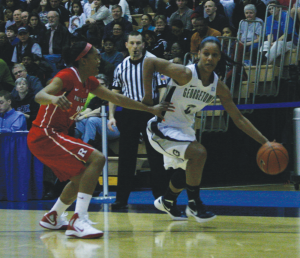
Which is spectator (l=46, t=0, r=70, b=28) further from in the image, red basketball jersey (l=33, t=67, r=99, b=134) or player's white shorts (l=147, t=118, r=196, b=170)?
red basketball jersey (l=33, t=67, r=99, b=134)

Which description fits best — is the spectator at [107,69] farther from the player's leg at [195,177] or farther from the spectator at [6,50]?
the player's leg at [195,177]

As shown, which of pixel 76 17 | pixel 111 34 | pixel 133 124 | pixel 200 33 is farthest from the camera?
pixel 76 17

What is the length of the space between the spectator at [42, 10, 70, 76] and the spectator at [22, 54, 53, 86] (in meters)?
0.65

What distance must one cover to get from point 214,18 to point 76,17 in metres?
4.25

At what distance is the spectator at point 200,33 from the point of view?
28.2ft

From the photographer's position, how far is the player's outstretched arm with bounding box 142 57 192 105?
174 inches

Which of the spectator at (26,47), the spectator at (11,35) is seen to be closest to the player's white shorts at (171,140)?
the spectator at (26,47)

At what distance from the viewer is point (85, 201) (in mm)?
3932

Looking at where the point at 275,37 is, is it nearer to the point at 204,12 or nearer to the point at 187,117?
the point at 204,12

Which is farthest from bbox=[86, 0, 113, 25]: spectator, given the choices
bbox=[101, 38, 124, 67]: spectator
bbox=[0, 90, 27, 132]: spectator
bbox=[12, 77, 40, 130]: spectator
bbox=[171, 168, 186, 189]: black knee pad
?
bbox=[171, 168, 186, 189]: black knee pad

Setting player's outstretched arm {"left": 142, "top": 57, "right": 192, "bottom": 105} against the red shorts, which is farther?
player's outstretched arm {"left": 142, "top": 57, "right": 192, "bottom": 105}

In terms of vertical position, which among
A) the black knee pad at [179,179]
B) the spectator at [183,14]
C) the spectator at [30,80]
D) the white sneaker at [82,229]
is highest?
the spectator at [183,14]

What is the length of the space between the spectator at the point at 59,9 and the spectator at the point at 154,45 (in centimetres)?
395

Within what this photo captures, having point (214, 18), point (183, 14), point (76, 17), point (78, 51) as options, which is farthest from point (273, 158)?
point (76, 17)
